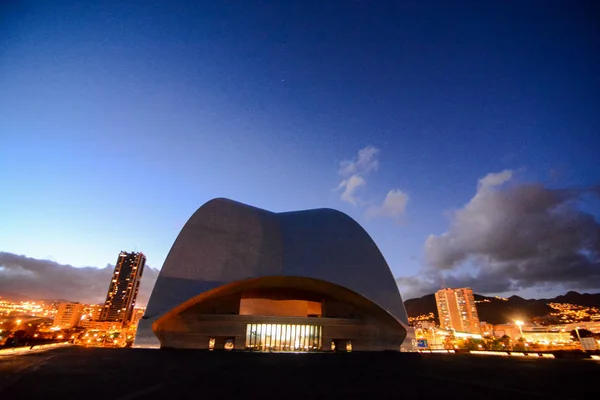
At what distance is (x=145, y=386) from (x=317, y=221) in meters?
26.9

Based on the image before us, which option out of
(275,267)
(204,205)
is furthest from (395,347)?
(204,205)

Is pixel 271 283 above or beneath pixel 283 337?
above

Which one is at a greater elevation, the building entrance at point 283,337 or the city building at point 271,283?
the city building at point 271,283

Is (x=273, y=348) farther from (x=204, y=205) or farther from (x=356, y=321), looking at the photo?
(x=204, y=205)

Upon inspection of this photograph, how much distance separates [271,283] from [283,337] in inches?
212

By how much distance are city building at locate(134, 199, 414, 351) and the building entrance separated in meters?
0.09

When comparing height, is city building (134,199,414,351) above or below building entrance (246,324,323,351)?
above

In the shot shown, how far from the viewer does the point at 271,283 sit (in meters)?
29.9

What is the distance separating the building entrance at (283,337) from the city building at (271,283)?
91mm

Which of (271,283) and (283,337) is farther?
(271,283)

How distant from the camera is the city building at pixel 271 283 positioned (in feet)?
87.4

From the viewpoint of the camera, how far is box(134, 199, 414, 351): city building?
26.6 metres

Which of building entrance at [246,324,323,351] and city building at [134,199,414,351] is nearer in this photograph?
city building at [134,199,414,351]

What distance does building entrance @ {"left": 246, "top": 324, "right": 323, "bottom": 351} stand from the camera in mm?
28828
